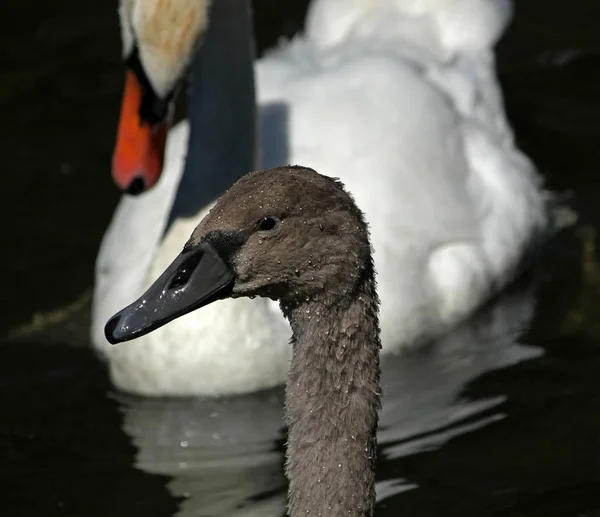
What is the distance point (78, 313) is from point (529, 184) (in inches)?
91.3

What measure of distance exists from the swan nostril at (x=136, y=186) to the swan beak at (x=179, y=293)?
2.02m

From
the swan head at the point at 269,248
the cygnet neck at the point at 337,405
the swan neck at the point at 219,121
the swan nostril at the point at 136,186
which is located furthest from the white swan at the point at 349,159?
the cygnet neck at the point at 337,405

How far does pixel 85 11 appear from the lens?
1056 cm

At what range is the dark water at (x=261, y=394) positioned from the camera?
5988mm

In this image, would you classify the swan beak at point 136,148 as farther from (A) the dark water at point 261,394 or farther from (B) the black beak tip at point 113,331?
(B) the black beak tip at point 113,331

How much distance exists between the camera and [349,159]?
7266mm

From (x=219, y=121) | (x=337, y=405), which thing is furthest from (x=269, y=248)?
(x=219, y=121)

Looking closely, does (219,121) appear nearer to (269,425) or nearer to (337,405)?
(269,425)

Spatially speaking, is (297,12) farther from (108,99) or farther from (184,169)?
(184,169)

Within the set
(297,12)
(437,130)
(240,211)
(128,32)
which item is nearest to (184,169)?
(128,32)

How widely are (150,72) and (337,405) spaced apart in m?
2.18

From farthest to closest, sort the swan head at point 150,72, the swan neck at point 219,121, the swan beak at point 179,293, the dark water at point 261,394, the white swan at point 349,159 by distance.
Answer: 1. the swan neck at point 219,121
2. the white swan at point 349,159
3. the swan head at point 150,72
4. the dark water at point 261,394
5. the swan beak at point 179,293

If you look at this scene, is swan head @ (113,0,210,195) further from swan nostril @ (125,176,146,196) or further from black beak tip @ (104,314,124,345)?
black beak tip @ (104,314,124,345)

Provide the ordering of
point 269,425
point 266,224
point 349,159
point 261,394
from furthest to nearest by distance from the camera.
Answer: point 349,159, point 261,394, point 269,425, point 266,224
